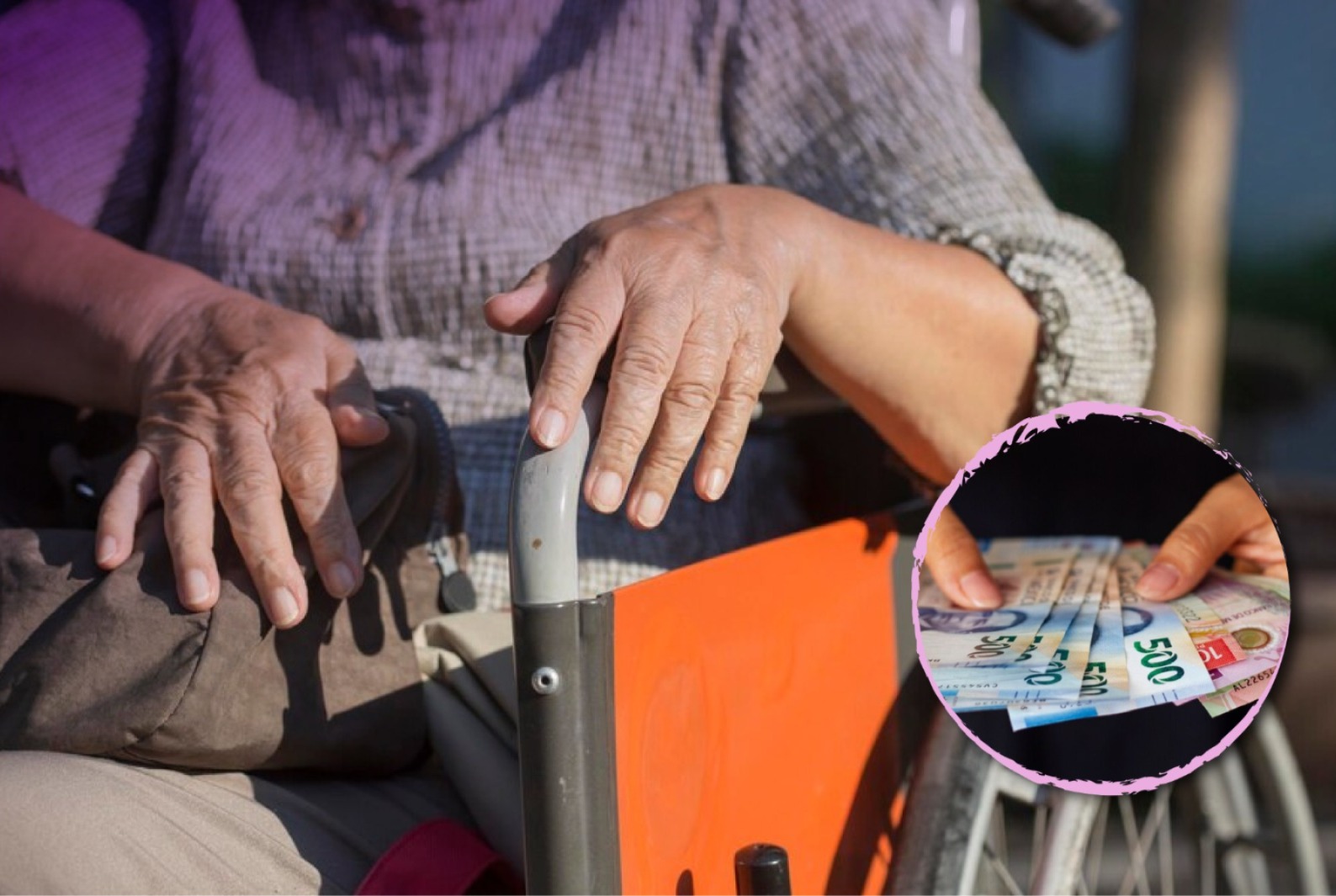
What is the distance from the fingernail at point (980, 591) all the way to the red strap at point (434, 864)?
1.35 feet

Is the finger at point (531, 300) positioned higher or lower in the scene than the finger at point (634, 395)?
higher

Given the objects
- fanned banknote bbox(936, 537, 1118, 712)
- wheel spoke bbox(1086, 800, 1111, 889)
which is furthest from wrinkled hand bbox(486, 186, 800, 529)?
wheel spoke bbox(1086, 800, 1111, 889)

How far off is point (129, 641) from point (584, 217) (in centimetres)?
69

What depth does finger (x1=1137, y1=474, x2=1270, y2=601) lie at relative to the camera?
96cm

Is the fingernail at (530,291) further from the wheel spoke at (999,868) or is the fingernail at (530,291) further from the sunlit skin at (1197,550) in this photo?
the wheel spoke at (999,868)

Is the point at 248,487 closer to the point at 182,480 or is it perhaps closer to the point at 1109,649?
the point at 182,480

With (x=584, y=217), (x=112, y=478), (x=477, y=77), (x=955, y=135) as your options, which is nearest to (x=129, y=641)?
(x=112, y=478)

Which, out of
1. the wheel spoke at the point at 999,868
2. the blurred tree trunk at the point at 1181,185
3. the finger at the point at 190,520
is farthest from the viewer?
the blurred tree trunk at the point at 1181,185

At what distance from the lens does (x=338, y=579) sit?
1.07 metres

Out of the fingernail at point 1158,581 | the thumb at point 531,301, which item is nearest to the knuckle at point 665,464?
the thumb at point 531,301

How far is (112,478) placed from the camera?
128cm

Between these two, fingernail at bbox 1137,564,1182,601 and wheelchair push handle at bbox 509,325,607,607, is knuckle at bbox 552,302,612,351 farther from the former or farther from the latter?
fingernail at bbox 1137,564,1182,601

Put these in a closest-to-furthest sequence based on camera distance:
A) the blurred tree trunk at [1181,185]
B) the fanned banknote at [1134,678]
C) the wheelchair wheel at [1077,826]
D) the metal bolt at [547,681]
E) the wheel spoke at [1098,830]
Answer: the metal bolt at [547,681] < the fanned banknote at [1134,678] < the wheelchair wheel at [1077,826] < the wheel spoke at [1098,830] < the blurred tree trunk at [1181,185]

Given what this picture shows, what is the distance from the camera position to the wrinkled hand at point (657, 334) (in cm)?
90
